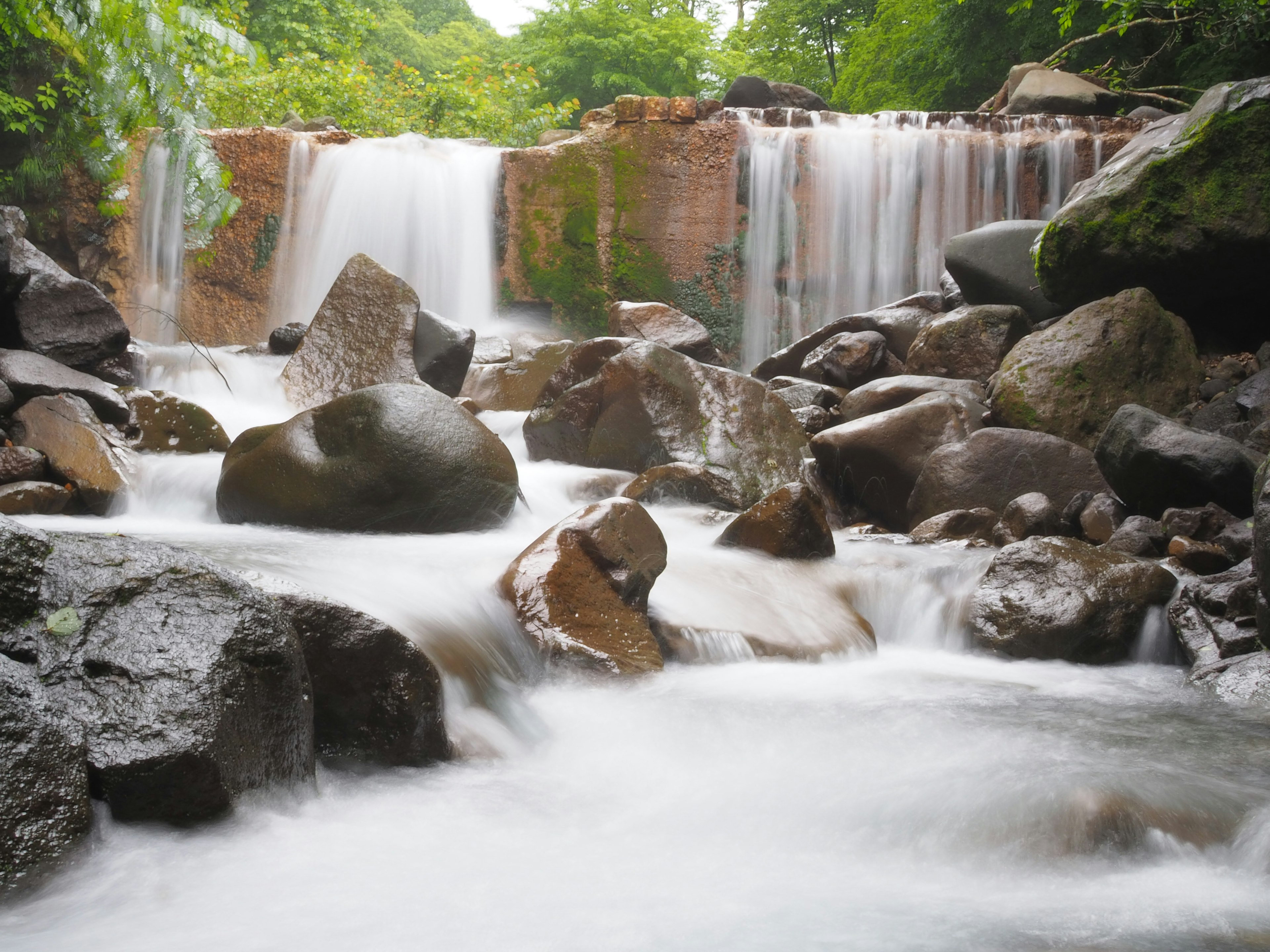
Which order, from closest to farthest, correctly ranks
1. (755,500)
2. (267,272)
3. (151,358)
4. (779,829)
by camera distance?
1. (779,829)
2. (755,500)
3. (151,358)
4. (267,272)

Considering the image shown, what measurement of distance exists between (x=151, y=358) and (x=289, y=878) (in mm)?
7912

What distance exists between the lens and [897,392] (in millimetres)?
8469

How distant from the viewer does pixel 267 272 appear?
13.6 metres

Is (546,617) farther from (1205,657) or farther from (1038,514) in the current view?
(1038,514)

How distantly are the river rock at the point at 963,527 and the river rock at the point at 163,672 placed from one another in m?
4.87

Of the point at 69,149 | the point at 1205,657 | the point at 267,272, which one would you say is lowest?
the point at 1205,657

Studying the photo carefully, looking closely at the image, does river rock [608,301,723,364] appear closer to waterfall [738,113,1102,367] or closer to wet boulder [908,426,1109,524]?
waterfall [738,113,1102,367]

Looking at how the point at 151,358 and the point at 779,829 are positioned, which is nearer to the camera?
the point at 779,829

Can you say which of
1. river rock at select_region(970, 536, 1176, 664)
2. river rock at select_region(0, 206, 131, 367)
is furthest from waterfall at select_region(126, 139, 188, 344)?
river rock at select_region(970, 536, 1176, 664)

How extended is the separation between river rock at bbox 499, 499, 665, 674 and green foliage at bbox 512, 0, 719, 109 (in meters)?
23.5

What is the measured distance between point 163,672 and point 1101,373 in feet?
22.6

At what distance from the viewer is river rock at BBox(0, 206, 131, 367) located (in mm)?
7367

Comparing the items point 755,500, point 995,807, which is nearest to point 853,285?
point 755,500

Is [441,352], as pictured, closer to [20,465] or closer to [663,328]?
[663,328]
